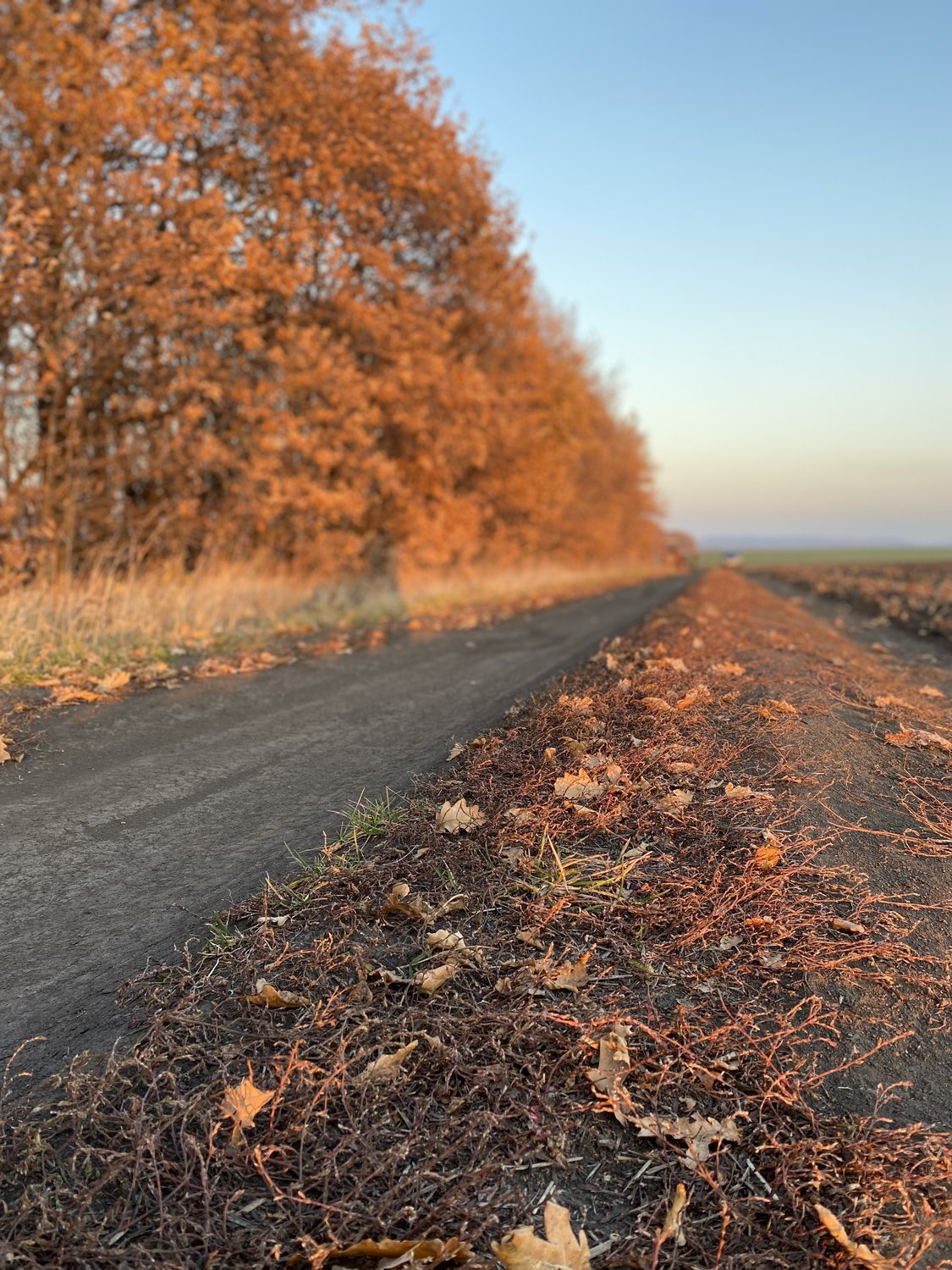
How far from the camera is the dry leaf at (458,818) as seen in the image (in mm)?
3289

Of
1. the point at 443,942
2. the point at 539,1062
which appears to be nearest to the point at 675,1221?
the point at 539,1062

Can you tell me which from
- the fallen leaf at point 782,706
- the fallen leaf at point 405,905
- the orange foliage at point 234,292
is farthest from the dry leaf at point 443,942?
the orange foliage at point 234,292

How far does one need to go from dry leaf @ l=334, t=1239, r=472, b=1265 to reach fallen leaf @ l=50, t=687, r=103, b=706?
485cm

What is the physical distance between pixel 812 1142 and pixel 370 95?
15231mm

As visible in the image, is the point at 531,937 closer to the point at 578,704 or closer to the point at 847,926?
the point at 847,926

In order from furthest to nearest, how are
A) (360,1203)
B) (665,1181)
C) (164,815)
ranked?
(164,815) < (665,1181) < (360,1203)

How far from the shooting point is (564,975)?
238 cm

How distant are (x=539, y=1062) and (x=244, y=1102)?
0.75 metres

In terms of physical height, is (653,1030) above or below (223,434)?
below

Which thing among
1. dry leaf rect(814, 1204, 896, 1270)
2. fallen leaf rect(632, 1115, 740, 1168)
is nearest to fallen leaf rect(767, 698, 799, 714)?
fallen leaf rect(632, 1115, 740, 1168)

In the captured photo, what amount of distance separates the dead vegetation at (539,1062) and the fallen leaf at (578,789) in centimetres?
1

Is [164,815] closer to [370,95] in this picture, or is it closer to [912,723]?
[912,723]

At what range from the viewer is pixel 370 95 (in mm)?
13047

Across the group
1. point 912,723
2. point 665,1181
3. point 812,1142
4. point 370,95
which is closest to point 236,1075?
point 665,1181
